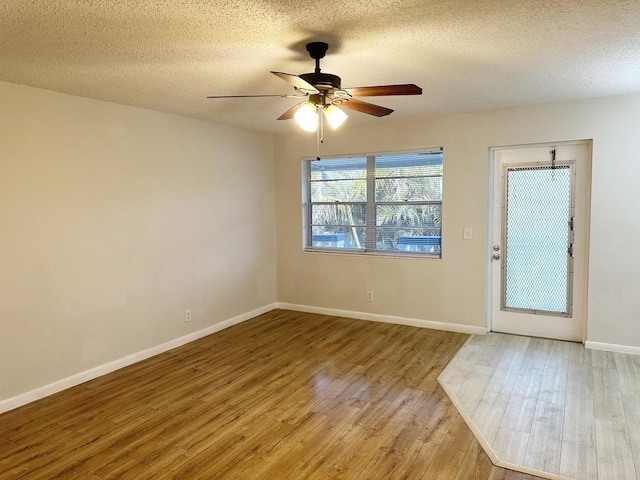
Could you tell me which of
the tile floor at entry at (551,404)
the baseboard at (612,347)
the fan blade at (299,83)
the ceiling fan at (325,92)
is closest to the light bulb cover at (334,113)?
the ceiling fan at (325,92)

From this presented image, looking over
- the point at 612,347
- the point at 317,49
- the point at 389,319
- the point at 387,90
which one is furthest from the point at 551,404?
the point at 317,49

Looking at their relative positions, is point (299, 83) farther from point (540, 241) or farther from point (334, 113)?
point (540, 241)

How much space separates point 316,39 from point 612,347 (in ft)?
12.5

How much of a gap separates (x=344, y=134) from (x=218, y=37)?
302 centimetres

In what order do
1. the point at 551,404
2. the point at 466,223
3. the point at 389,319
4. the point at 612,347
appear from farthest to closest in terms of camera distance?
the point at 389,319 → the point at 466,223 → the point at 612,347 → the point at 551,404

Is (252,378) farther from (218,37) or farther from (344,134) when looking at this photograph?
(344,134)

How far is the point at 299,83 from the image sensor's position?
2428 mm

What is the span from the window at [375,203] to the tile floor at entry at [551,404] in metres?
1.41

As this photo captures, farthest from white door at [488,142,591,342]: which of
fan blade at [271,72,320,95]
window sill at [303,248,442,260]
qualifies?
fan blade at [271,72,320,95]

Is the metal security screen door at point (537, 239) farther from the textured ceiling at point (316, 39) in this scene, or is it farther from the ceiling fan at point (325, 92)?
the ceiling fan at point (325, 92)

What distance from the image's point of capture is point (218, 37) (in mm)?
2363

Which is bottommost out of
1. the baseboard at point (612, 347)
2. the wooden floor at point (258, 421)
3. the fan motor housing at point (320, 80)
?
the wooden floor at point (258, 421)

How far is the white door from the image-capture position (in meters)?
4.22

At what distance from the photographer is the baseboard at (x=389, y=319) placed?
4.72 metres
